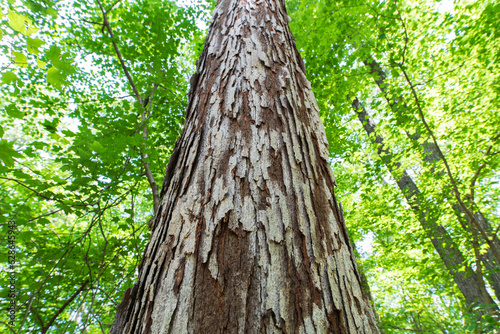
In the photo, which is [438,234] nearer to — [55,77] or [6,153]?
[55,77]

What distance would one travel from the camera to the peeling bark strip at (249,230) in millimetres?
621

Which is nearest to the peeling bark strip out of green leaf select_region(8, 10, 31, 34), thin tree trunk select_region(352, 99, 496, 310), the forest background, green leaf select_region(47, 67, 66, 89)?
green leaf select_region(47, 67, 66, 89)

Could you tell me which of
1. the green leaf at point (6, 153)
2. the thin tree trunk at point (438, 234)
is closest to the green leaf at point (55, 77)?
the green leaf at point (6, 153)

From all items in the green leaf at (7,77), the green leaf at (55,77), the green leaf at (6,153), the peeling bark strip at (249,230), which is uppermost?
the green leaf at (55,77)

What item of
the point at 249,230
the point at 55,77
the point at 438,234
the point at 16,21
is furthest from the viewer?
the point at 438,234

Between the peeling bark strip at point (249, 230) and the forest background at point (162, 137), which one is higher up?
the forest background at point (162, 137)

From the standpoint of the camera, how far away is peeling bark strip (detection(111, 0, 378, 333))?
621mm

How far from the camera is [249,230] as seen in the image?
2.39 ft

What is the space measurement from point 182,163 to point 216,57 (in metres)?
0.82

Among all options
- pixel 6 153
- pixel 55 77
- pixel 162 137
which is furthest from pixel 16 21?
pixel 162 137

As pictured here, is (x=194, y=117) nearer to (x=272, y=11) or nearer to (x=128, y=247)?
(x=272, y=11)

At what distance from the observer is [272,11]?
1817 millimetres

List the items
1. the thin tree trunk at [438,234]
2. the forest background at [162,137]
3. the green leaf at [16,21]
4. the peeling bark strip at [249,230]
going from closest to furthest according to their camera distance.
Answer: the peeling bark strip at [249,230]
the green leaf at [16,21]
the forest background at [162,137]
the thin tree trunk at [438,234]

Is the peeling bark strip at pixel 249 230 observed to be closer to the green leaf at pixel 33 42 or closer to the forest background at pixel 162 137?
the green leaf at pixel 33 42
